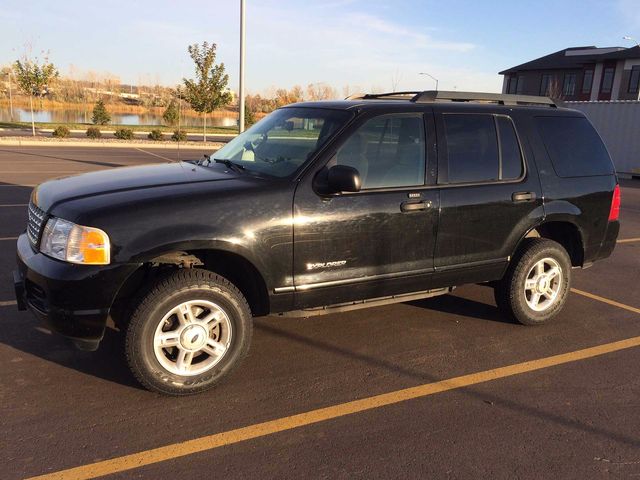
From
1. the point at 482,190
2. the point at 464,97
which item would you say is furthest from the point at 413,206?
the point at 464,97

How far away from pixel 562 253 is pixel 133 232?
3.74m

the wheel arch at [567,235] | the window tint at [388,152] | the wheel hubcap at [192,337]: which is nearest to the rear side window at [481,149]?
the window tint at [388,152]

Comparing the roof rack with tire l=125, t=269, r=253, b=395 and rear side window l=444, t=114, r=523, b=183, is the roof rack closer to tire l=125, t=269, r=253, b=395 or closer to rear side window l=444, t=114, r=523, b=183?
rear side window l=444, t=114, r=523, b=183

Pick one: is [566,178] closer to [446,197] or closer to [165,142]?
[446,197]

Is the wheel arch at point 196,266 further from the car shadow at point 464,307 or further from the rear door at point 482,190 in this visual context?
the car shadow at point 464,307

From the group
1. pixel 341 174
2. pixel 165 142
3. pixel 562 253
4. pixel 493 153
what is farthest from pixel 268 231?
pixel 165 142

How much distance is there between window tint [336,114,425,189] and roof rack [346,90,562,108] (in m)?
0.33

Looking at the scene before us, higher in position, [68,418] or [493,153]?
[493,153]

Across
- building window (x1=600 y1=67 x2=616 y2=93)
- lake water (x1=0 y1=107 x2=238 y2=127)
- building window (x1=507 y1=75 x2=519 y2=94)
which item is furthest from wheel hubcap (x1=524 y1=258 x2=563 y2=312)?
building window (x1=507 y1=75 x2=519 y2=94)

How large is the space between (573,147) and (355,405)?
3258mm

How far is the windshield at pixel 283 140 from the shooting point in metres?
3.92

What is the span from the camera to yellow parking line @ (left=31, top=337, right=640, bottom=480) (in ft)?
9.06

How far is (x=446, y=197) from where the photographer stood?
13.9 feet

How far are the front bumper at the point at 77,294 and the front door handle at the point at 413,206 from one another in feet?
6.36
